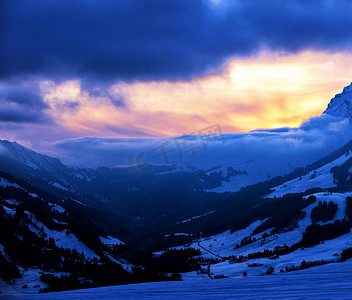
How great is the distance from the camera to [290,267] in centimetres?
12125

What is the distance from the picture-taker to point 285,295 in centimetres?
2184

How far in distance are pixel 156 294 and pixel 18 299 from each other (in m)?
11.1

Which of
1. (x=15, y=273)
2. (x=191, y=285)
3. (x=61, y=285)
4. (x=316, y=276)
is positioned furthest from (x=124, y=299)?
(x=15, y=273)

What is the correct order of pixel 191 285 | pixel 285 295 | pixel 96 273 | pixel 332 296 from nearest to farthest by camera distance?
pixel 332 296
pixel 285 295
pixel 191 285
pixel 96 273

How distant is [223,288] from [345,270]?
10.1 meters

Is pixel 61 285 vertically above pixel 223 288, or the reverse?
pixel 223 288

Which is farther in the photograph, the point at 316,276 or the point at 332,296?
the point at 316,276

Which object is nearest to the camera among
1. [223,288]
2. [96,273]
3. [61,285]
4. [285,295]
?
[285,295]

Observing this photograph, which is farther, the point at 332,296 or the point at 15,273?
the point at 15,273

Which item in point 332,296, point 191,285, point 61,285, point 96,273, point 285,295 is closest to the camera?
point 332,296

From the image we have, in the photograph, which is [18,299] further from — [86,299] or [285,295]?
[285,295]

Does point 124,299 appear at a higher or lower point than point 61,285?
higher

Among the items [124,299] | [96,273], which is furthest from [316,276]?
[96,273]

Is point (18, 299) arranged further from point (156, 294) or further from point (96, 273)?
point (96, 273)
